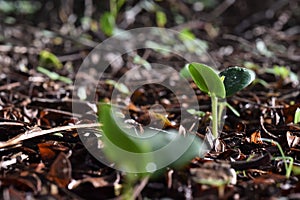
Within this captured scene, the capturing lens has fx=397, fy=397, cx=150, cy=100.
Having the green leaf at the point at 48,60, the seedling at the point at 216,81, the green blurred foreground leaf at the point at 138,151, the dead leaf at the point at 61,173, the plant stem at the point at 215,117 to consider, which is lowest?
the dead leaf at the point at 61,173

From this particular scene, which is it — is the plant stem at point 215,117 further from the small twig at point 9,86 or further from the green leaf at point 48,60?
the green leaf at point 48,60

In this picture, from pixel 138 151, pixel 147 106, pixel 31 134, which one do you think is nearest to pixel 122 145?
pixel 138 151

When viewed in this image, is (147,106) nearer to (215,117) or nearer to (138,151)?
(215,117)

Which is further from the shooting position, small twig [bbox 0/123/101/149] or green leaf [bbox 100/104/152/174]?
small twig [bbox 0/123/101/149]

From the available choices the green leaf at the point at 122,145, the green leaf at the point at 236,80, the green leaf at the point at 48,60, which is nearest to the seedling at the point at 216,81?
the green leaf at the point at 236,80

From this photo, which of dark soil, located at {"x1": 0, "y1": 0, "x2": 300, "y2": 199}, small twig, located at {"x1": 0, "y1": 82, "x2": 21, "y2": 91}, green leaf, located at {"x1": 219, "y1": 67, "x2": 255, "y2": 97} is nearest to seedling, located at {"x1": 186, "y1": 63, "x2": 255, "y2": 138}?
green leaf, located at {"x1": 219, "y1": 67, "x2": 255, "y2": 97}

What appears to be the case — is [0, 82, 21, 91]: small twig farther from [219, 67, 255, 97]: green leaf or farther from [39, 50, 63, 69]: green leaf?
[219, 67, 255, 97]: green leaf

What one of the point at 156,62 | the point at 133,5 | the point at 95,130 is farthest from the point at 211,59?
the point at 95,130
